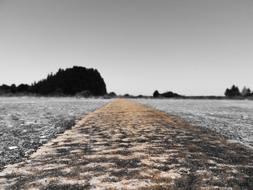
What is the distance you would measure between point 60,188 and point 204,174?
197 centimetres

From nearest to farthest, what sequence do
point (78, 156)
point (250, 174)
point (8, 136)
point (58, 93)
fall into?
point (250, 174)
point (78, 156)
point (8, 136)
point (58, 93)

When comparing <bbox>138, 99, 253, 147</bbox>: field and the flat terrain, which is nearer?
the flat terrain

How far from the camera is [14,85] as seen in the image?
193m

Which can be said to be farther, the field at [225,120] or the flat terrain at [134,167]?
the field at [225,120]

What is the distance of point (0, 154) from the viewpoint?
573 cm

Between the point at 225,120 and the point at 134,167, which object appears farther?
the point at 225,120

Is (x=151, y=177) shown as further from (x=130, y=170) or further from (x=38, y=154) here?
(x=38, y=154)

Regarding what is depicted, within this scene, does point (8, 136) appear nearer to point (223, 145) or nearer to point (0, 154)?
point (0, 154)

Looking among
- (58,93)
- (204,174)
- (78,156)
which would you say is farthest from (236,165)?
(58,93)

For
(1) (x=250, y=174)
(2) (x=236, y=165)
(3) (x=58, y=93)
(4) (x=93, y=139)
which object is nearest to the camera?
(1) (x=250, y=174)

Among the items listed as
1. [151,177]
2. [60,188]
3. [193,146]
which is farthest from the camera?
→ [193,146]

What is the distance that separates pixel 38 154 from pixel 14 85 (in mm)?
201467

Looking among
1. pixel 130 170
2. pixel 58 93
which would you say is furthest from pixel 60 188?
pixel 58 93

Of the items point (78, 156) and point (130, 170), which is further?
point (78, 156)
